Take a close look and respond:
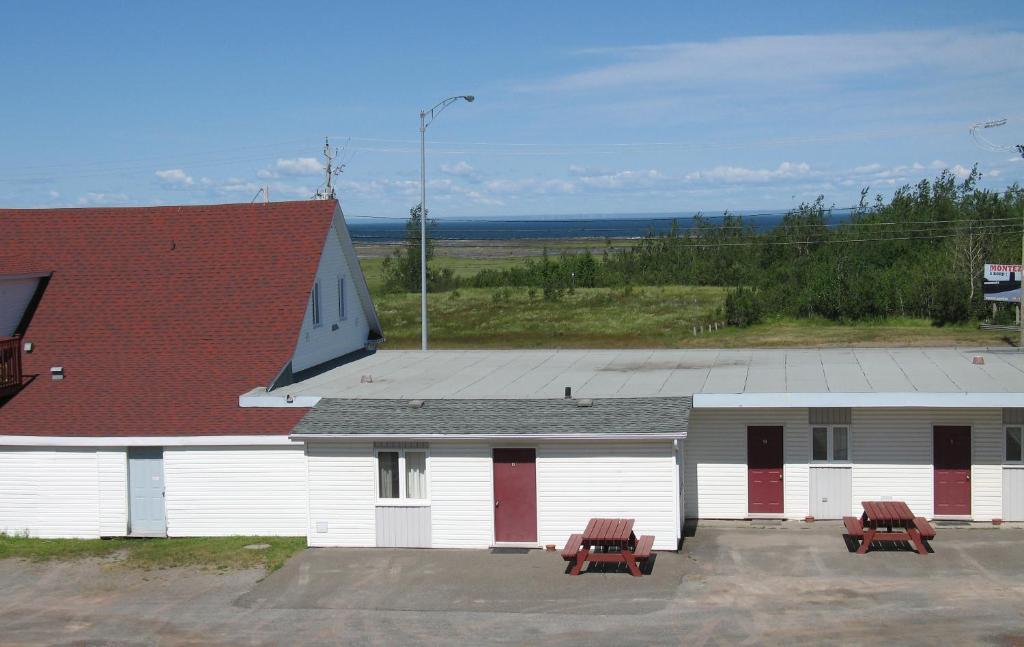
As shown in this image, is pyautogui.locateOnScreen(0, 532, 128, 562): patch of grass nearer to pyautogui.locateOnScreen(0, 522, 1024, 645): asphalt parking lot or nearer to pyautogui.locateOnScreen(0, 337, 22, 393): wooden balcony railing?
pyautogui.locateOnScreen(0, 522, 1024, 645): asphalt parking lot

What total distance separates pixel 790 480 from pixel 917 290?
41732 millimetres

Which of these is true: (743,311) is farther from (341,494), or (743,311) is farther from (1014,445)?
(341,494)

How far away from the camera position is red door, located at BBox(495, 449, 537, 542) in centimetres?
2077

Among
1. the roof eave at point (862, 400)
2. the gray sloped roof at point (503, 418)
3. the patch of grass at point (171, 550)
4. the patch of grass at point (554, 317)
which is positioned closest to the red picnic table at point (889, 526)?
the roof eave at point (862, 400)

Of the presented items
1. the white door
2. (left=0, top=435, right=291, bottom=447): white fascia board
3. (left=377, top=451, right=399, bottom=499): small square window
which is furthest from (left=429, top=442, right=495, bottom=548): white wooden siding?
the white door

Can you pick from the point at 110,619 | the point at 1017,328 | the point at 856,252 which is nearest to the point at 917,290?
the point at 856,252

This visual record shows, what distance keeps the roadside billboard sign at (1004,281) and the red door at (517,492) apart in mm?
34892

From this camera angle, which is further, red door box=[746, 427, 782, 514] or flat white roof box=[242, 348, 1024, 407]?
red door box=[746, 427, 782, 514]

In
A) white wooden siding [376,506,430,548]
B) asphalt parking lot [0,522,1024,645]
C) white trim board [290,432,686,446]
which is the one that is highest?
white trim board [290,432,686,446]

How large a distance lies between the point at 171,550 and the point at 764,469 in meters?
11.8

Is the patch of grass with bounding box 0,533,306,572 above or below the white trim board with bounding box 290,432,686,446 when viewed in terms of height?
below

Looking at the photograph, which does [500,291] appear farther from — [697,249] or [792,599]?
[792,599]

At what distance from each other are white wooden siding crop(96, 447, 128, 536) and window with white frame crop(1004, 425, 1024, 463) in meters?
17.5

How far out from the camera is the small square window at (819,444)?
73.3ft
